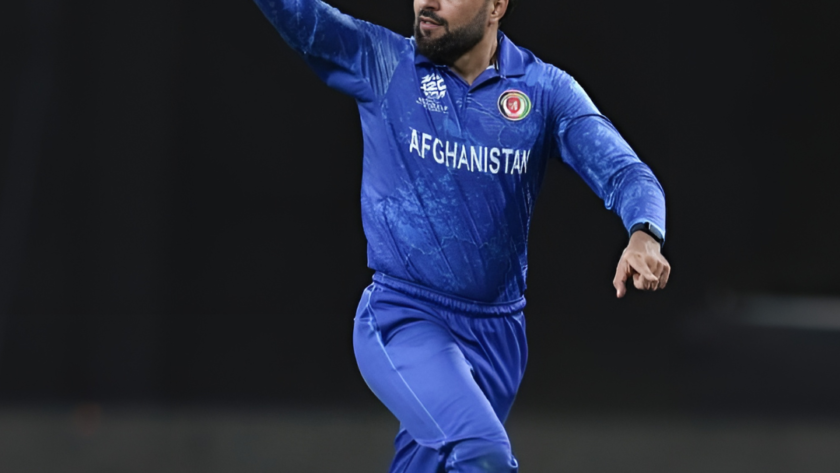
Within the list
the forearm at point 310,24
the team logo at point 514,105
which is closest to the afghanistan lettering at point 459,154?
the team logo at point 514,105

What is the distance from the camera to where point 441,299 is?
295 cm

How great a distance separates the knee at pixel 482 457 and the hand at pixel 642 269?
1.62 feet

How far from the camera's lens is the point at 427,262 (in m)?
2.94

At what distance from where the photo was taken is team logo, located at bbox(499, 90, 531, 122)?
120 inches

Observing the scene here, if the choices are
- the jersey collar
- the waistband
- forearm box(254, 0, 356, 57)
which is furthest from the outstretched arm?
forearm box(254, 0, 356, 57)

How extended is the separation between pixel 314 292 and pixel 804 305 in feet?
10.9

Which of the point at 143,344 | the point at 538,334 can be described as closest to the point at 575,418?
the point at 538,334

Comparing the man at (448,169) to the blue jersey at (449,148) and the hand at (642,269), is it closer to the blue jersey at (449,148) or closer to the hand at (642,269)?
the blue jersey at (449,148)

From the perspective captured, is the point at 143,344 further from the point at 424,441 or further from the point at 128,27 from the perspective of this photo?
the point at 424,441

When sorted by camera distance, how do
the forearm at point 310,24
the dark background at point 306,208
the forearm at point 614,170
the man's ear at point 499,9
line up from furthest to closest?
the dark background at point 306,208 < the man's ear at point 499,9 < the forearm at point 310,24 < the forearm at point 614,170

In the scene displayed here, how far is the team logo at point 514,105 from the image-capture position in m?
3.04

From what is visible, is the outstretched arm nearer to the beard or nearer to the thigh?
the beard

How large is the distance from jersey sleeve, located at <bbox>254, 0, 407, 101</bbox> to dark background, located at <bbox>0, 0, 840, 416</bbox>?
3317 mm

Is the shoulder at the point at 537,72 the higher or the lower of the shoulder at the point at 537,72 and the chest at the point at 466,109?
the higher
